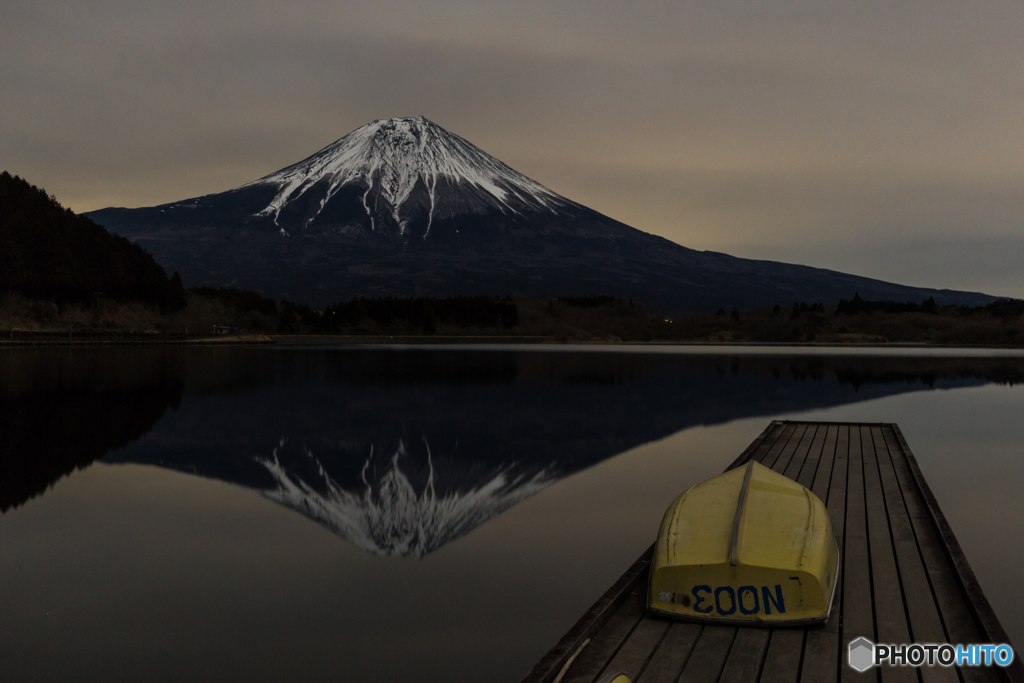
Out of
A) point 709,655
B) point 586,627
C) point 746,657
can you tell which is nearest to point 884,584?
point 746,657

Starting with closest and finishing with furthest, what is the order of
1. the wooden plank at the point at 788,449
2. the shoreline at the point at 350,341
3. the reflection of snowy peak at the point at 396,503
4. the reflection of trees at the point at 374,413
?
the reflection of snowy peak at the point at 396,503 < the wooden plank at the point at 788,449 < the reflection of trees at the point at 374,413 < the shoreline at the point at 350,341

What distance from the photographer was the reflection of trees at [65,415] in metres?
13.9

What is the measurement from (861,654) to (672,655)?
1.22m

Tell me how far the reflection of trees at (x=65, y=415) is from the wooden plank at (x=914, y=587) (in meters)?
10.7

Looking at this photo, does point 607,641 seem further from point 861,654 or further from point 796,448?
point 796,448

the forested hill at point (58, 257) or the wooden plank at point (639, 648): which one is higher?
the forested hill at point (58, 257)

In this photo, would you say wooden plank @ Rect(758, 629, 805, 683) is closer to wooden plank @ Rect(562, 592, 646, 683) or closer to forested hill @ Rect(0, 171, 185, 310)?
wooden plank @ Rect(562, 592, 646, 683)

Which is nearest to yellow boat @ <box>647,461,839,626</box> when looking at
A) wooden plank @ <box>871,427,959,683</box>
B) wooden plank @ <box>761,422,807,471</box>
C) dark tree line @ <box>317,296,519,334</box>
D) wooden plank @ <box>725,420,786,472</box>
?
wooden plank @ <box>871,427,959,683</box>

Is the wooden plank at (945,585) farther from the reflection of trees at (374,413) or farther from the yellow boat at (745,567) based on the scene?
the reflection of trees at (374,413)

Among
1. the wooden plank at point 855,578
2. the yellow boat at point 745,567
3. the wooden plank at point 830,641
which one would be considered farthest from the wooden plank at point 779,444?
the yellow boat at point 745,567

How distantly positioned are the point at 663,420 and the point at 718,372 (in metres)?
21.4

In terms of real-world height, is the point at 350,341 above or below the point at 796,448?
below

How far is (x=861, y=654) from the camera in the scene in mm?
5359

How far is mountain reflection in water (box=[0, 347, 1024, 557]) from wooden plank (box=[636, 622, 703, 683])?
4296 mm
